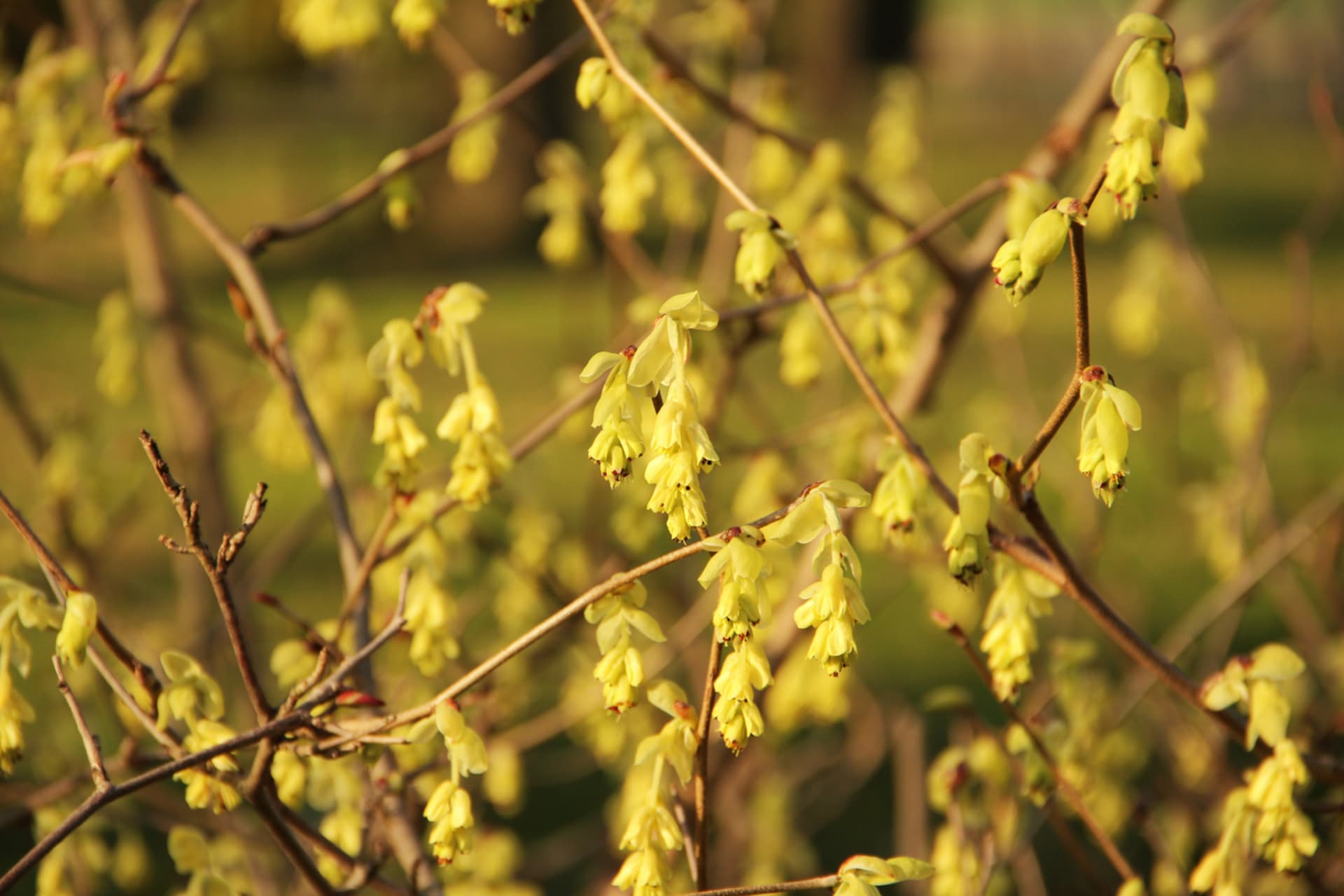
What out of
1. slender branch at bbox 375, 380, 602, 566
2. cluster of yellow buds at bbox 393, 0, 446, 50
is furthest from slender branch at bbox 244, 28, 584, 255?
slender branch at bbox 375, 380, 602, 566

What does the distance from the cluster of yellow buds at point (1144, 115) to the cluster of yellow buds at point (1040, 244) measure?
5cm

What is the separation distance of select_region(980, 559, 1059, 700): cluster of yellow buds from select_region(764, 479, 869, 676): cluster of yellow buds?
34 centimetres

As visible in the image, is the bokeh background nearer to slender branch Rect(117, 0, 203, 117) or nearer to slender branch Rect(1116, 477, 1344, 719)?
slender branch Rect(1116, 477, 1344, 719)

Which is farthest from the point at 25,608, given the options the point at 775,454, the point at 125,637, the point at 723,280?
the point at 723,280

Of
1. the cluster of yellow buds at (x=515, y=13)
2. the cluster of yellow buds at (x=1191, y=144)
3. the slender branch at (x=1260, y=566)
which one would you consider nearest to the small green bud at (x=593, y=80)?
the cluster of yellow buds at (x=515, y=13)

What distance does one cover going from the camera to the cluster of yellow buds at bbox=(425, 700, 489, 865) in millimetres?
1513

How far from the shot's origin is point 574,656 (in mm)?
3205

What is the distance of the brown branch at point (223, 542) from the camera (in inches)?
55.7

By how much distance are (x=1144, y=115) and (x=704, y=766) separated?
87 centimetres

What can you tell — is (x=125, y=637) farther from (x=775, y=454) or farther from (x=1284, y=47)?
(x=1284, y=47)

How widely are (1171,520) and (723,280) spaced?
4.70m

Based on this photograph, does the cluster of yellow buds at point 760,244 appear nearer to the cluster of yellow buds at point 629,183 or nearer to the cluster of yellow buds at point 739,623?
the cluster of yellow buds at point 739,623

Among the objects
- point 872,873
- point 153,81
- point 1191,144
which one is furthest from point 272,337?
point 1191,144

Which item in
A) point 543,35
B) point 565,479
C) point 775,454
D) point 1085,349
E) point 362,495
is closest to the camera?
point 1085,349
